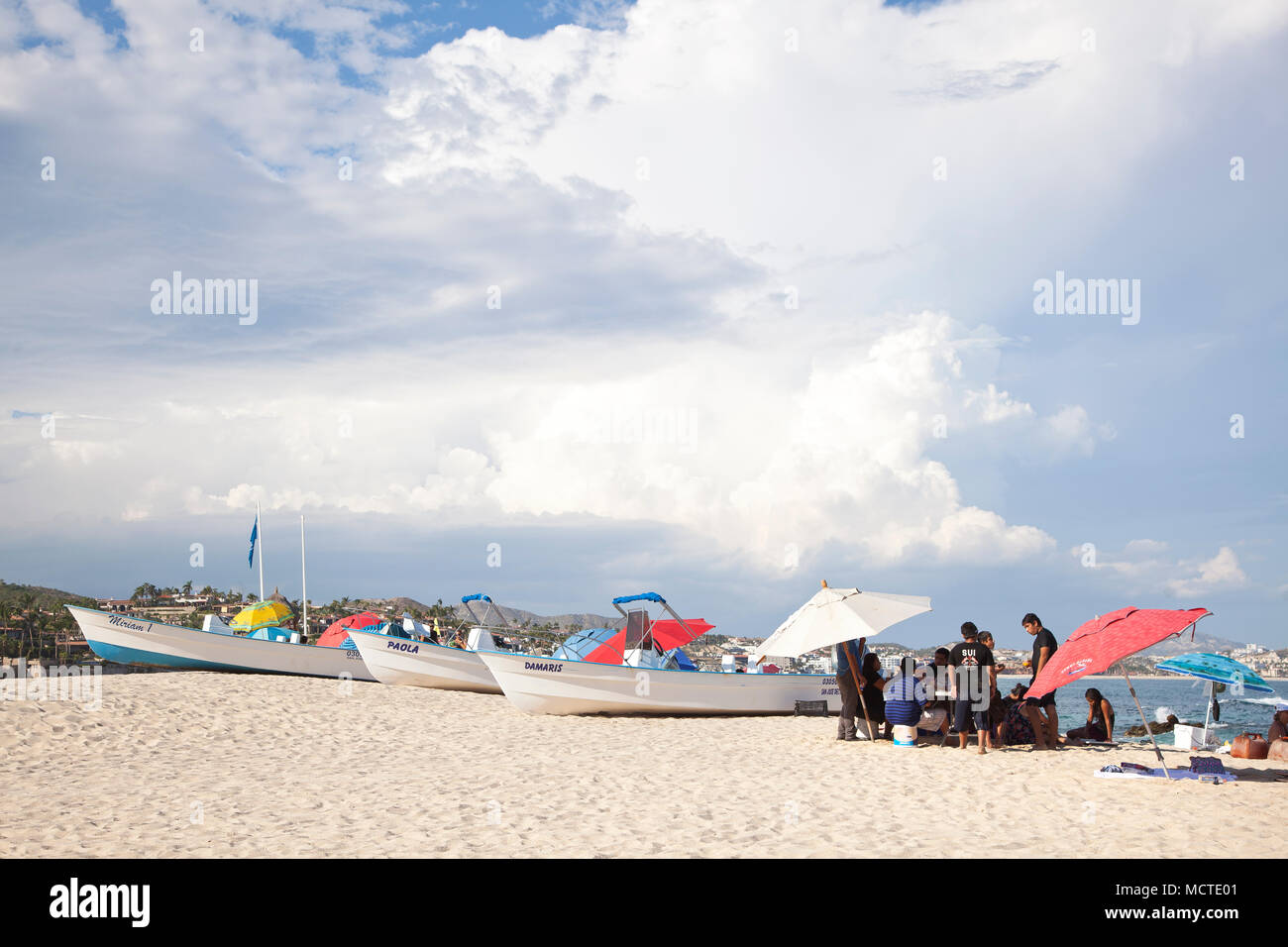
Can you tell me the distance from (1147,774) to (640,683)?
33.9 feet

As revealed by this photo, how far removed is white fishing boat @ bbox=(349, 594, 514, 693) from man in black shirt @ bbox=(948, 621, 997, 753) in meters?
15.4

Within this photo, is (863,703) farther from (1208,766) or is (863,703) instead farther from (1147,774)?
(1208,766)

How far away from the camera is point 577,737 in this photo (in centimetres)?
1490

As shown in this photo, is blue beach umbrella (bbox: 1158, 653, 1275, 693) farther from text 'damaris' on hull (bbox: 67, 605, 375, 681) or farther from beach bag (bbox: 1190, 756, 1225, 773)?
text 'damaris' on hull (bbox: 67, 605, 375, 681)

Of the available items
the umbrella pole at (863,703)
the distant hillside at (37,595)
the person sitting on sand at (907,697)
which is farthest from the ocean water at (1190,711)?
the distant hillside at (37,595)

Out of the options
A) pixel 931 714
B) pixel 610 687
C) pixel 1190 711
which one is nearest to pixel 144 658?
pixel 610 687

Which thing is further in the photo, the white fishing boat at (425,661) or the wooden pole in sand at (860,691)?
the white fishing boat at (425,661)

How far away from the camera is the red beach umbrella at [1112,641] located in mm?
8680

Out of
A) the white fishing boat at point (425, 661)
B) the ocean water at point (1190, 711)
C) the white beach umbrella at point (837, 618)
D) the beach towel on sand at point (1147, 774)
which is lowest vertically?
the ocean water at point (1190, 711)

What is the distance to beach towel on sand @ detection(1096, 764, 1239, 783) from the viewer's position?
9.68 meters

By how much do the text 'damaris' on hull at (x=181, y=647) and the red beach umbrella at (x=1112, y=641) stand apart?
892 inches

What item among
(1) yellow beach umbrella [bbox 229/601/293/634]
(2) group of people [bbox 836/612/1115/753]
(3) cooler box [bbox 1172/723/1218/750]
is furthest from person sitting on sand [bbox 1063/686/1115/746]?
(1) yellow beach umbrella [bbox 229/601/293/634]

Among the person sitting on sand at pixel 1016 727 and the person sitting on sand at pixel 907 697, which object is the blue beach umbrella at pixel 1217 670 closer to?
the person sitting on sand at pixel 1016 727
